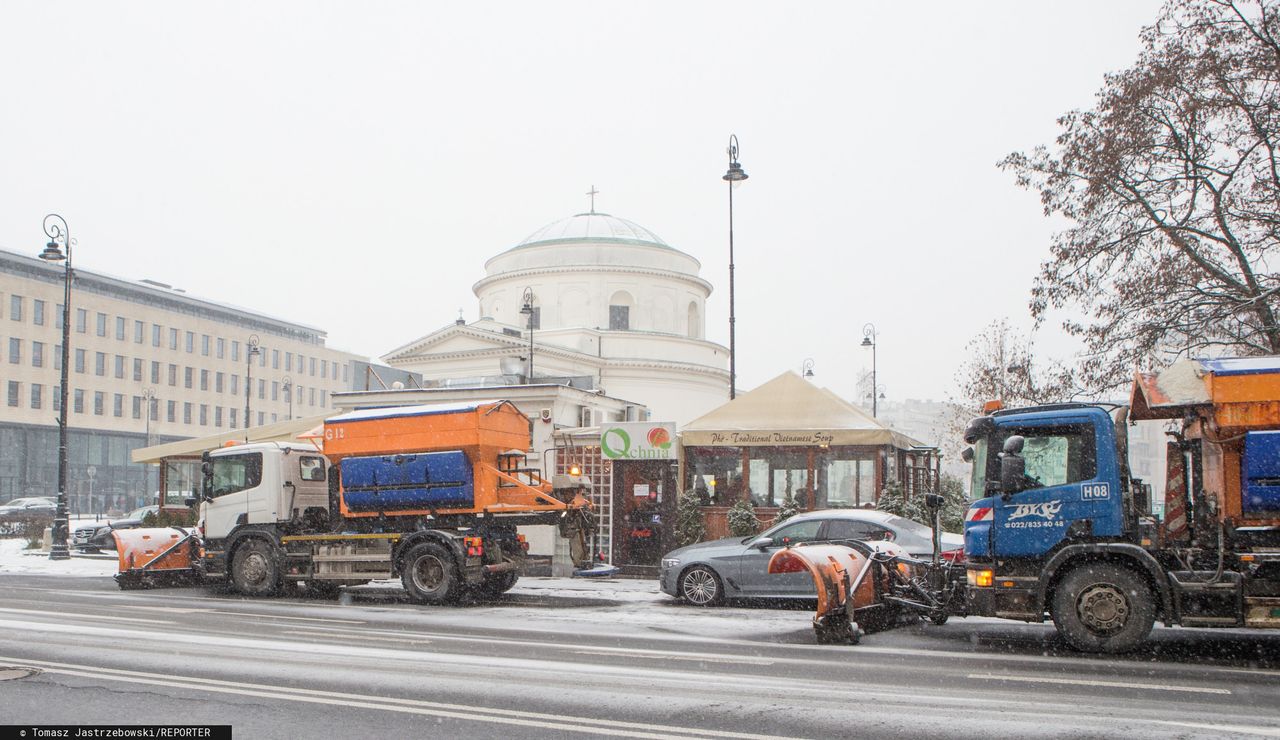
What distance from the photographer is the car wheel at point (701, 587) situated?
16781 millimetres

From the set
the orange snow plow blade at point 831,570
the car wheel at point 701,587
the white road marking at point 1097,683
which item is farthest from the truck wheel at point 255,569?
the white road marking at point 1097,683

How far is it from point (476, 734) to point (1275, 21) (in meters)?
19.7

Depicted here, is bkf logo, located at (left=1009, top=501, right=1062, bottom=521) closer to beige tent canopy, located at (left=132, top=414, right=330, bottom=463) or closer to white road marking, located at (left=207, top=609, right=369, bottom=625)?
white road marking, located at (left=207, top=609, right=369, bottom=625)

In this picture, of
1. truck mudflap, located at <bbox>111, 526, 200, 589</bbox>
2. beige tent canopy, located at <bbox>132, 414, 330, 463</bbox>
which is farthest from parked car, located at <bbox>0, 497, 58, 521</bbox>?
truck mudflap, located at <bbox>111, 526, 200, 589</bbox>

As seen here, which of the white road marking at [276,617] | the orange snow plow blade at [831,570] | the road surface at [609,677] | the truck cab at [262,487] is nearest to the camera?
the road surface at [609,677]

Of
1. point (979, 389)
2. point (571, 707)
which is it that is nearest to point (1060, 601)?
point (571, 707)

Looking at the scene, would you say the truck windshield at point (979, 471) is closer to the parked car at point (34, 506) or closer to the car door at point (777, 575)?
the car door at point (777, 575)

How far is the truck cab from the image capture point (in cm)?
1900

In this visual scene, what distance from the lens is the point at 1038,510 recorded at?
1182cm

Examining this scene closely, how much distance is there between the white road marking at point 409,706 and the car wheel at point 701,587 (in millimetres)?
A: 8842

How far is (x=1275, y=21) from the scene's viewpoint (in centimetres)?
1947

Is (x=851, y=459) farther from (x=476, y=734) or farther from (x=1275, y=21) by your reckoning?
(x=476, y=734)

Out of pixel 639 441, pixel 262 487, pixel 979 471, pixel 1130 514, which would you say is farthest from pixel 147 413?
pixel 1130 514

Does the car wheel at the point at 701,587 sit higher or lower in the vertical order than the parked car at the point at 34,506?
higher
